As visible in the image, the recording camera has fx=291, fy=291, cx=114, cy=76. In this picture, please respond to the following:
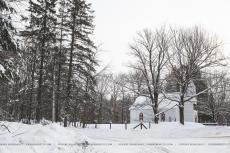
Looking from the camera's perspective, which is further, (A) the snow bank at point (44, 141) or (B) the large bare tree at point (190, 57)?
(B) the large bare tree at point (190, 57)

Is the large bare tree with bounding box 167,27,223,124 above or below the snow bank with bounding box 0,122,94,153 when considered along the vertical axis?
above

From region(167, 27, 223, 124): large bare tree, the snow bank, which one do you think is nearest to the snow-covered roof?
region(167, 27, 223, 124): large bare tree

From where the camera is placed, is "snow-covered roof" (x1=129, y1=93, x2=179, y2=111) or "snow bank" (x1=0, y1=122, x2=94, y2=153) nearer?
"snow bank" (x1=0, y1=122, x2=94, y2=153)

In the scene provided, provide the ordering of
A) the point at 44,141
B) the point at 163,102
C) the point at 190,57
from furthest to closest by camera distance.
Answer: the point at 163,102
the point at 190,57
the point at 44,141

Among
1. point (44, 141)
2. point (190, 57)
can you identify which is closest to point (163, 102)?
point (190, 57)

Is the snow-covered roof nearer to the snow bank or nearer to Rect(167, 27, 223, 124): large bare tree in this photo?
Rect(167, 27, 223, 124): large bare tree

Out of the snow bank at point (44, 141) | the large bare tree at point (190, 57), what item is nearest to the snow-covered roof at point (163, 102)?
the large bare tree at point (190, 57)

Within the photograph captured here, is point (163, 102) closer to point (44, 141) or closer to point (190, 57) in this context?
point (190, 57)

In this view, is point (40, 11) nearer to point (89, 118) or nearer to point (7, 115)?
point (89, 118)

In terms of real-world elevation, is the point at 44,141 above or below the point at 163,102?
below

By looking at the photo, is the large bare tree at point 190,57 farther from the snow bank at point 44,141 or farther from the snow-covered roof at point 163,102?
the snow bank at point 44,141

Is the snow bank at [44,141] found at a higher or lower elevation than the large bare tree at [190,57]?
lower

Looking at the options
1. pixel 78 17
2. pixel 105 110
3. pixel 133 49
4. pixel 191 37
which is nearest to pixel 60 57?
pixel 78 17

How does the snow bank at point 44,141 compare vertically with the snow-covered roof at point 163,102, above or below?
below
